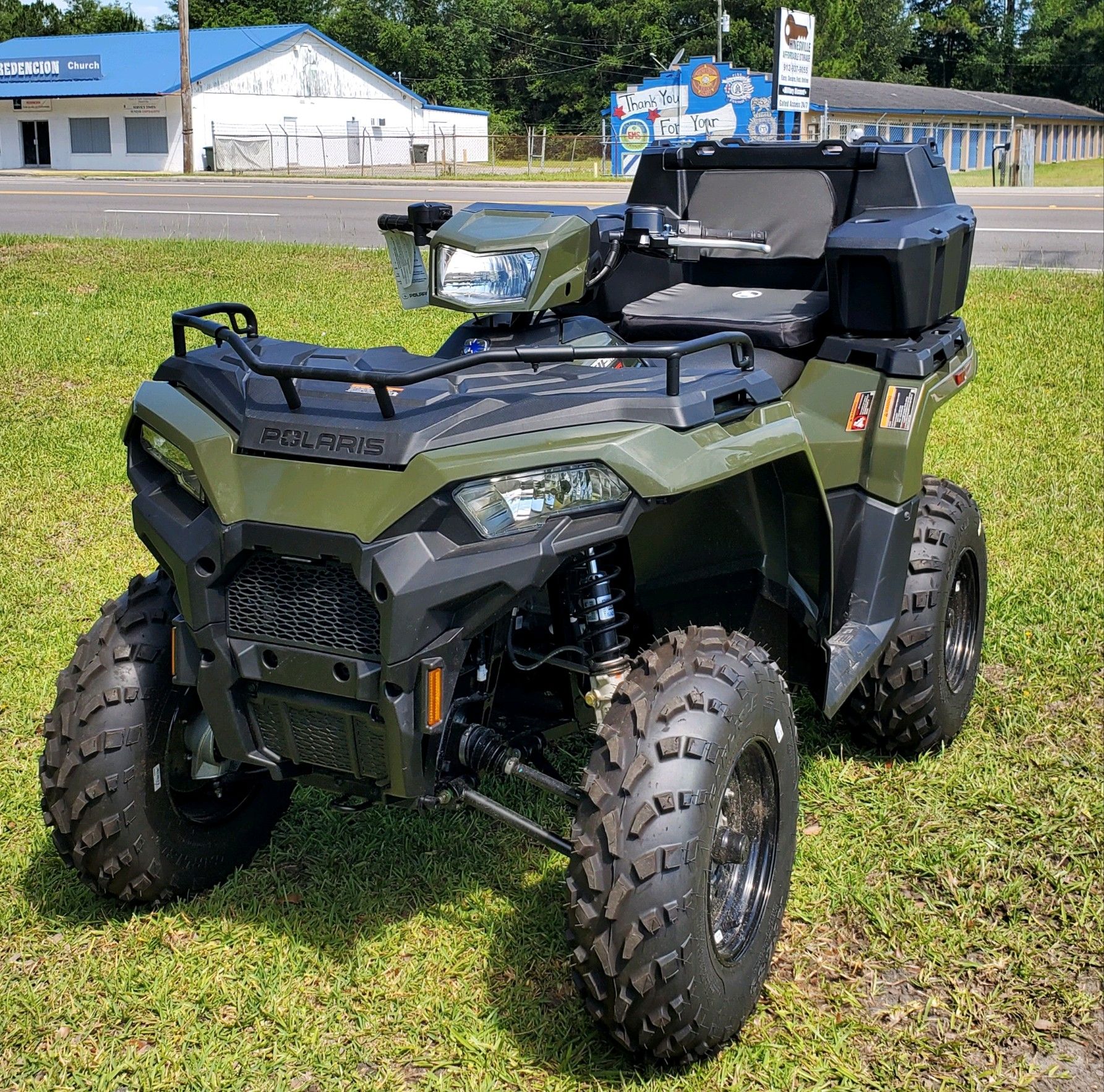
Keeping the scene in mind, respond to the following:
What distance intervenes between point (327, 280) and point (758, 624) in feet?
31.9

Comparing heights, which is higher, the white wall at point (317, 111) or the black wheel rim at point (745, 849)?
the white wall at point (317, 111)

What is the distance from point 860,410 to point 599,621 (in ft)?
4.04

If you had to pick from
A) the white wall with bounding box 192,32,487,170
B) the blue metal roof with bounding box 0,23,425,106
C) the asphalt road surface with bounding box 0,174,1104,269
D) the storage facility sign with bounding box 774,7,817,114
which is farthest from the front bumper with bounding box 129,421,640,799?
the blue metal roof with bounding box 0,23,425,106

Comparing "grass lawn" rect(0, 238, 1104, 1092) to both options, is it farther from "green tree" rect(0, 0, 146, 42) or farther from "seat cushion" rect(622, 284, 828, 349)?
"green tree" rect(0, 0, 146, 42)

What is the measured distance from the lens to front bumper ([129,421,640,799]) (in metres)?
2.41

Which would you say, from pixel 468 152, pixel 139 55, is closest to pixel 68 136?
pixel 139 55

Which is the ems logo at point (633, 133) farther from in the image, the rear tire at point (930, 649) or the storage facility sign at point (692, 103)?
the rear tire at point (930, 649)

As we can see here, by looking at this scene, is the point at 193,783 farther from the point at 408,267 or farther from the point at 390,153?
the point at 390,153

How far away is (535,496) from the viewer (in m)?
2.48

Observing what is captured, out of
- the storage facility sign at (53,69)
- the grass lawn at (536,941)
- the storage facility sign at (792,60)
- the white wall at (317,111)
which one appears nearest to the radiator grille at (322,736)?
the grass lawn at (536,941)

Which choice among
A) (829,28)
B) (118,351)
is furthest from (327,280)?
(829,28)

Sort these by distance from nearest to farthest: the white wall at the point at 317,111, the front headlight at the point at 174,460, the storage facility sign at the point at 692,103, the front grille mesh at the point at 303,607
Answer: the front grille mesh at the point at 303,607, the front headlight at the point at 174,460, the storage facility sign at the point at 692,103, the white wall at the point at 317,111

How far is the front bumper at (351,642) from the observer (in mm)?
2408

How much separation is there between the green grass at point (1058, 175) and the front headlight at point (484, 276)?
32.7m
